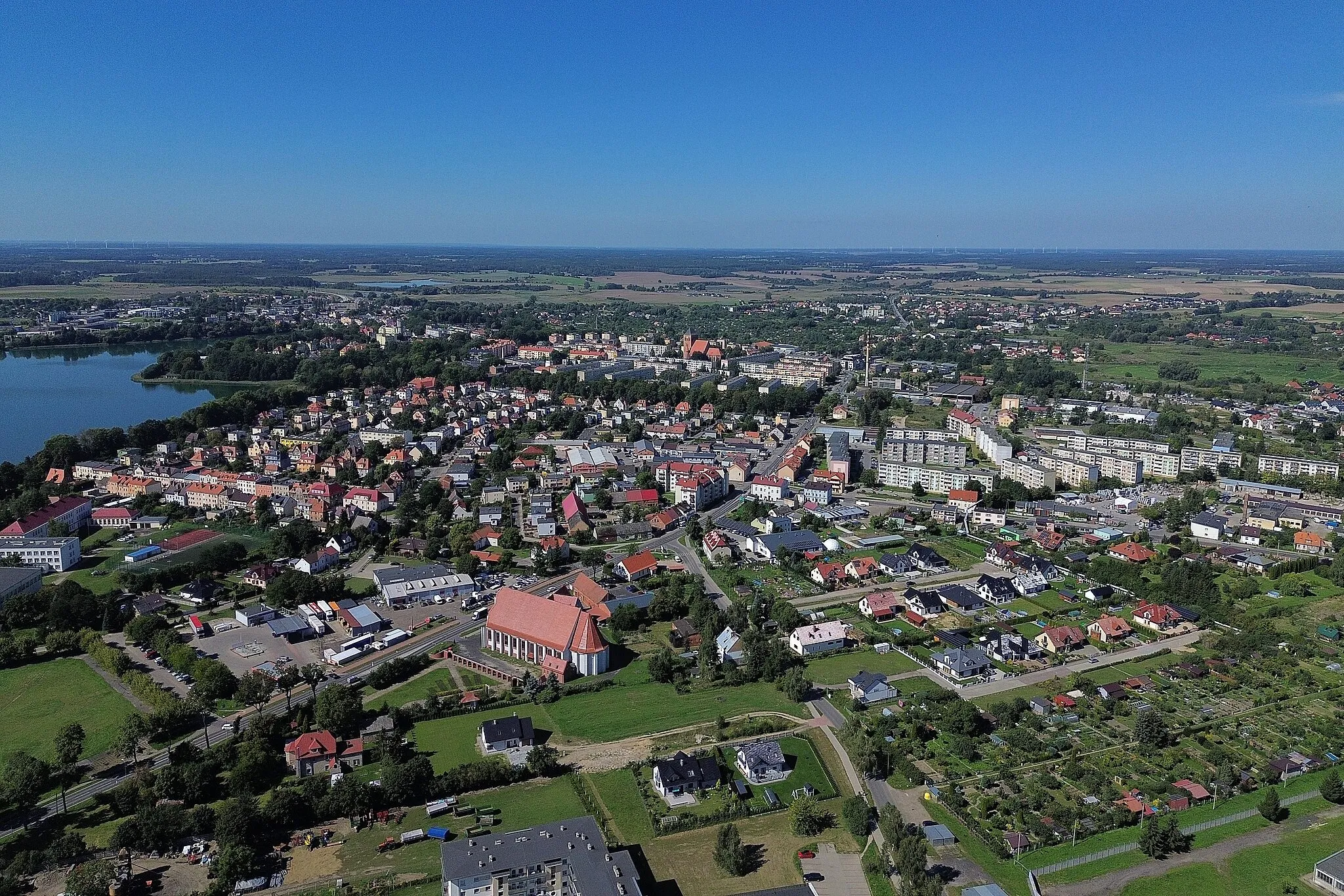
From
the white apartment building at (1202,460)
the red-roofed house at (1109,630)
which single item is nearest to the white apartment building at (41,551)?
the red-roofed house at (1109,630)

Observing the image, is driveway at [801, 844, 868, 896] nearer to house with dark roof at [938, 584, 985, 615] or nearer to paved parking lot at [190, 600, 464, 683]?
house with dark roof at [938, 584, 985, 615]

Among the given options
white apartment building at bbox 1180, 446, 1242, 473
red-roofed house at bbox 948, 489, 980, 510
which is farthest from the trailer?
white apartment building at bbox 1180, 446, 1242, 473

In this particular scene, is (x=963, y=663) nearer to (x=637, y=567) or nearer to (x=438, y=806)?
(x=637, y=567)

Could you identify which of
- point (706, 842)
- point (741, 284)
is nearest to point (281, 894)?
point (706, 842)

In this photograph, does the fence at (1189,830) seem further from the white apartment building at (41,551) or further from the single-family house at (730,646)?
the white apartment building at (41,551)

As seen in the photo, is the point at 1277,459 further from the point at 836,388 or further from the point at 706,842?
the point at 706,842

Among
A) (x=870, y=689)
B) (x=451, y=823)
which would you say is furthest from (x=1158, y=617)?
(x=451, y=823)
